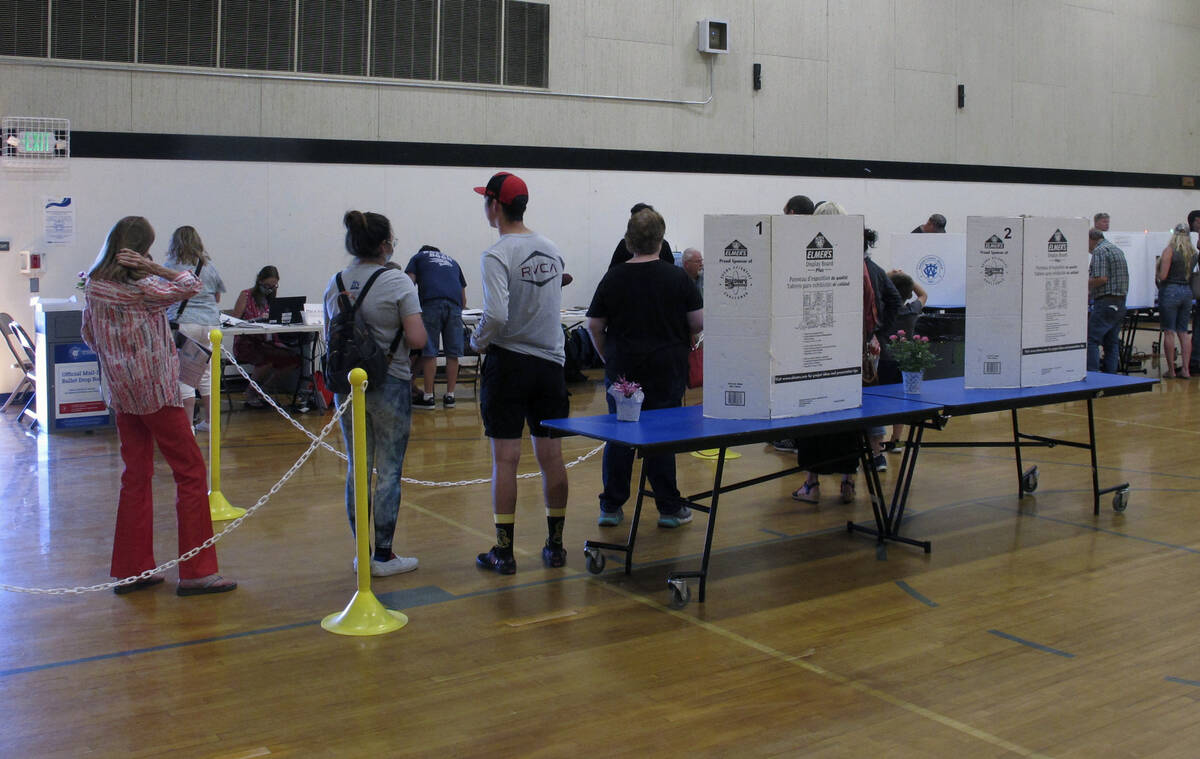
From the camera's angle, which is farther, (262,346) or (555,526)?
(262,346)

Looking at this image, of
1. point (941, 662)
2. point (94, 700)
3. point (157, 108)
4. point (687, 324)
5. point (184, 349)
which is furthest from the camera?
point (157, 108)

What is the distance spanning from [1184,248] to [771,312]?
891 cm

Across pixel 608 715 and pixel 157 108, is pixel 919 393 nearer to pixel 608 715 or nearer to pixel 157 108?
pixel 608 715

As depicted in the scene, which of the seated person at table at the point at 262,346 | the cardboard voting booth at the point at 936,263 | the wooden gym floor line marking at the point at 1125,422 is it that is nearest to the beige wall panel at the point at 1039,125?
the cardboard voting booth at the point at 936,263

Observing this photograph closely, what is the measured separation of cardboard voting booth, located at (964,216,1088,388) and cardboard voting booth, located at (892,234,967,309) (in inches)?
188

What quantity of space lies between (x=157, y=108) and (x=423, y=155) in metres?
2.62

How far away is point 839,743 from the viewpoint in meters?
3.18

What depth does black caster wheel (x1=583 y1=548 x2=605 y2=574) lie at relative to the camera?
482cm

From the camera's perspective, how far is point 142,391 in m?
4.31

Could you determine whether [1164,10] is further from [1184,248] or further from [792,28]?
[1184,248]

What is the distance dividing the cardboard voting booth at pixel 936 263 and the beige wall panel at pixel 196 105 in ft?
21.1

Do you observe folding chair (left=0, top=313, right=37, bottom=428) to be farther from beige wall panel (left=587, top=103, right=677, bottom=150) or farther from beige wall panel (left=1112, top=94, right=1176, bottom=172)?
beige wall panel (left=1112, top=94, right=1176, bottom=172)

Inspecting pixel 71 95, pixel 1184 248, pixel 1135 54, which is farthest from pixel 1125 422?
pixel 1135 54

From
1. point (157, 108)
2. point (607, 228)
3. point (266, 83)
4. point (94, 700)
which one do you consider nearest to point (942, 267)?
point (607, 228)
